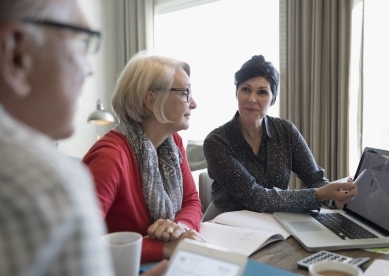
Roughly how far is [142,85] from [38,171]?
107 centimetres

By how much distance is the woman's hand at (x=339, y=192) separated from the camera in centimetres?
132

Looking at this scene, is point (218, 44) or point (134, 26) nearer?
point (218, 44)

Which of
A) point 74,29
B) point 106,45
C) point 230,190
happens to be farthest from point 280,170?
point 106,45

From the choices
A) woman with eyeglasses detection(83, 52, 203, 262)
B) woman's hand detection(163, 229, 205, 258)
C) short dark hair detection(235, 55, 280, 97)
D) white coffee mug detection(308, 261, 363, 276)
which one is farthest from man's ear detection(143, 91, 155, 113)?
white coffee mug detection(308, 261, 363, 276)

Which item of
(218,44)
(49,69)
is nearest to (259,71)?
(49,69)

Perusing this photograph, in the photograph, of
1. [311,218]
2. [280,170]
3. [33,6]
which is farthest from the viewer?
[280,170]

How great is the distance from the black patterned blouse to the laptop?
23 cm

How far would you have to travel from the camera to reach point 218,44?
3.66 m

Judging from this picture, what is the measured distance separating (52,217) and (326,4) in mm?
2914

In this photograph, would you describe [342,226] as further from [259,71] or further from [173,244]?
[259,71]

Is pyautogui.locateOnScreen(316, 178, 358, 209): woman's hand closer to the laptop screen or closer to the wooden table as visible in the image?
the laptop screen

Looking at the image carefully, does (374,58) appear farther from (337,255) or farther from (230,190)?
(337,255)

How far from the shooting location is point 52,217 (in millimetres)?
Answer: 266

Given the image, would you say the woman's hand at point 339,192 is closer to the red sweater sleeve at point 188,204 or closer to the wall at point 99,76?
the red sweater sleeve at point 188,204
